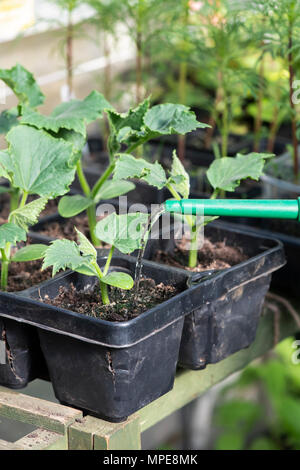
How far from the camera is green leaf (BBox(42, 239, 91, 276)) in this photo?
108 cm

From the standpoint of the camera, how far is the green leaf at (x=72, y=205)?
Answer: 53.7 inches

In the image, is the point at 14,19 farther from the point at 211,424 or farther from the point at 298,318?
the point at 211,424

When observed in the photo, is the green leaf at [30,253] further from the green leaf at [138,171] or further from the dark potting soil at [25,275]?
the green leaf at [138,171]

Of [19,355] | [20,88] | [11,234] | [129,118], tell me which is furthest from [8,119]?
[19,355]

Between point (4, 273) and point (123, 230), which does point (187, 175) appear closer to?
point (123, 230)

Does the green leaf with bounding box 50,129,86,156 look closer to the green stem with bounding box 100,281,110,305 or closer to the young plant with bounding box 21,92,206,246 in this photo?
the young plant with bounding box 21,92,206,246

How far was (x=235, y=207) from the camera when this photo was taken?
1116mm

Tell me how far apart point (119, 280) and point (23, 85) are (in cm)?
51

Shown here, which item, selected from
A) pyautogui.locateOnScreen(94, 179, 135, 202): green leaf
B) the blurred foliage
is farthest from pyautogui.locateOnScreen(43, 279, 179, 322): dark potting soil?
the blurred foliage

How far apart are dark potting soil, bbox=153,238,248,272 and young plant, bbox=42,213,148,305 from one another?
0.23 meters

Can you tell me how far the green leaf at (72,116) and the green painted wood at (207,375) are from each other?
489 mm

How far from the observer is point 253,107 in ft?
8.82
